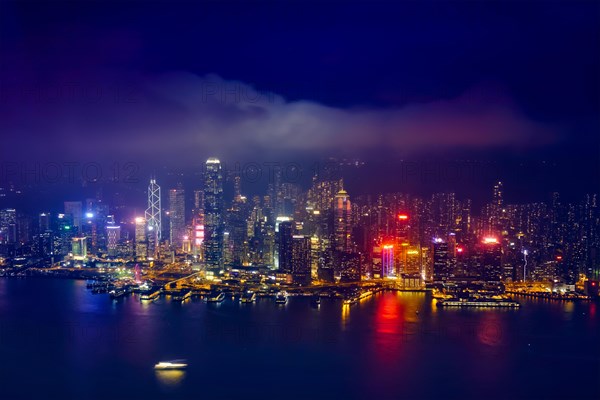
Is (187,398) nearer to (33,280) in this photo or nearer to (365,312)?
(365,312)

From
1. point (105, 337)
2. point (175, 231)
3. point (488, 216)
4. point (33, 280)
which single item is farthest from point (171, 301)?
point (488, 216)

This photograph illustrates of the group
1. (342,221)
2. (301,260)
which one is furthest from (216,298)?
(342,221)

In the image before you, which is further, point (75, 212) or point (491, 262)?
point (75, 212)

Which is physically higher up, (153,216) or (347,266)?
(153,216)

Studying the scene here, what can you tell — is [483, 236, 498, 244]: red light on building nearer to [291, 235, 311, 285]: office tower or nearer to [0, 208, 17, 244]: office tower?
[291, 235, 311, 285]: office tower

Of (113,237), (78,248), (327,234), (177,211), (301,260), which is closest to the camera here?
(301,260)

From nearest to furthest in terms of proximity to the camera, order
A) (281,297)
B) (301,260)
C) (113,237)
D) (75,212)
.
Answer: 1. (281,297)
2. (301,260)
3. (113,237)
4. (75,212)

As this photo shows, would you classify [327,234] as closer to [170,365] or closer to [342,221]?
[342,221]
